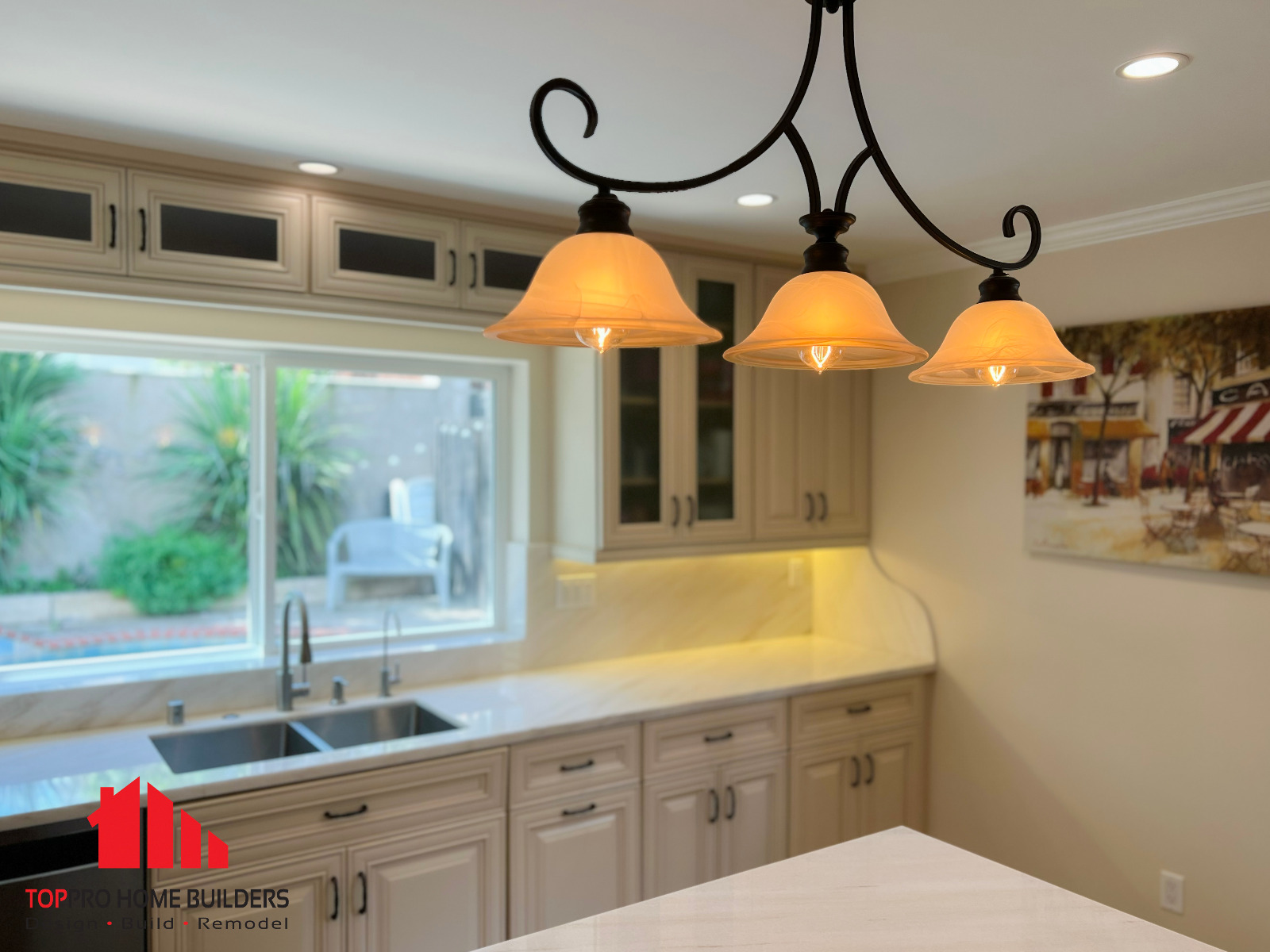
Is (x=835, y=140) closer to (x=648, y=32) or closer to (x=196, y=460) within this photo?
(x=648, y=32)

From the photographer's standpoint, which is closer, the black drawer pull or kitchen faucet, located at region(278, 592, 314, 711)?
the black drawer pull

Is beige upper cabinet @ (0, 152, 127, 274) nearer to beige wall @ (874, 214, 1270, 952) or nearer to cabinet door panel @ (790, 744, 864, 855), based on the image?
cabinet door panel @ (790, 744, 864, 855)

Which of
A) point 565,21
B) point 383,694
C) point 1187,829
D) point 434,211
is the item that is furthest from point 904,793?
point 565,21

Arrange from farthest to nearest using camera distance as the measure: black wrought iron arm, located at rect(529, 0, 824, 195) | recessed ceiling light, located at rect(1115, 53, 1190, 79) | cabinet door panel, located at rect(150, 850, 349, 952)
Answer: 1. cabinet door panel, located at rect(150, 850, 349, 952)
2. recessed ceiling light, located at rect(1115, 53, 1190, 79)
3. black wrought iron arm, located at rect(529, 0, 824, 195)

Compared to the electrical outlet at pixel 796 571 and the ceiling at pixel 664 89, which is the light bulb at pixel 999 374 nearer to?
the ceiling at pixel 664 89

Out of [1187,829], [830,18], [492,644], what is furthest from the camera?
[492,644]

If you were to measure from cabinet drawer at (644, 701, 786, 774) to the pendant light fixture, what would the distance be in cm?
173

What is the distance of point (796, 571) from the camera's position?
3.91m

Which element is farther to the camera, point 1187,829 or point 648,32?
point 1187,829

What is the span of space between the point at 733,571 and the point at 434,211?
5.94 feet

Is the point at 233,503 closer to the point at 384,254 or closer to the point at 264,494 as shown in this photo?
the point at 264,494

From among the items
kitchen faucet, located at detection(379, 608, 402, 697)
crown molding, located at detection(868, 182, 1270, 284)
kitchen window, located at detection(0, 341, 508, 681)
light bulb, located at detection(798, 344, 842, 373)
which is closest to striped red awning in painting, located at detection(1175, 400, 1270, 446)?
crown molding, located at detection(868, 182, 1270, 284)

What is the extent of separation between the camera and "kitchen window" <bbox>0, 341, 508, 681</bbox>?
2.68 meters

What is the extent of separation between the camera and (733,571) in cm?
374
